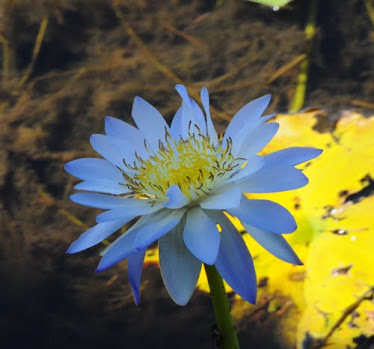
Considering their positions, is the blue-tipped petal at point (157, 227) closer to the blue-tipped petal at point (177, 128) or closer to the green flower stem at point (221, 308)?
the green flower stem at point (221, 308)

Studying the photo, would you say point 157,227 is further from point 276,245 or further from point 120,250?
point 276,245

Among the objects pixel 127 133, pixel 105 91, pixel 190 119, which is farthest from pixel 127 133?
pixel 105 91

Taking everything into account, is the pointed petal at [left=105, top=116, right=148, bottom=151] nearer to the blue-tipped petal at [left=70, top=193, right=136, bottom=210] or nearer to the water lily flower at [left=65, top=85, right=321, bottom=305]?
the water lily flower at [left=65, top=85, right=321, bottom=305]

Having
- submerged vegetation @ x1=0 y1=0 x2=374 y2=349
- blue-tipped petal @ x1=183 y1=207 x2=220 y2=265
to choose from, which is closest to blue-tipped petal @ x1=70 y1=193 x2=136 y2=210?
blue-tipped petal @ x1=183 y1=207 x2=220 y2=265

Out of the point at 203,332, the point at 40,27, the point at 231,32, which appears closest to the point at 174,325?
the point at 203,332

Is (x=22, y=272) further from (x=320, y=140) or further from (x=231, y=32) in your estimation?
(x=231, y=32)

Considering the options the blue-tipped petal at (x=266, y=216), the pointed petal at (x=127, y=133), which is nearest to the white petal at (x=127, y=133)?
the pointed petal at (x=127, y=133)
